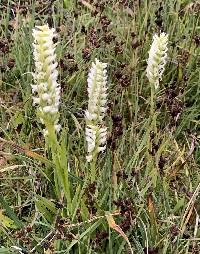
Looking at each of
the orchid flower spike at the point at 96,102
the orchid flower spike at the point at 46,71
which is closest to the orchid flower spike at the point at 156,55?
the orchid flower spike at the point at 96,102

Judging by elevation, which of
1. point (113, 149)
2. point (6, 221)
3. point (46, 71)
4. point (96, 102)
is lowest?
point (6, 221)

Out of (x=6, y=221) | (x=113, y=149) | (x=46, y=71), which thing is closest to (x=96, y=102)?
(x=46, y=71)

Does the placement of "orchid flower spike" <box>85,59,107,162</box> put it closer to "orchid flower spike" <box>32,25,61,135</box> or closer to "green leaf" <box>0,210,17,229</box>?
"orchid flower spike" <box>32,25,61,135</box>

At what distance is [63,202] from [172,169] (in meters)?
0.47

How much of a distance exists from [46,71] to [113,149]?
0.62 metres

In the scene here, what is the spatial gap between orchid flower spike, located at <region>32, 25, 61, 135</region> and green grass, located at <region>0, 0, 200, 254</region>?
0.19 m

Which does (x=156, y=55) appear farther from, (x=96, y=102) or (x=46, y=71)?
(x=46, y=71)

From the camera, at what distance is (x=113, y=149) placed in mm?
2152

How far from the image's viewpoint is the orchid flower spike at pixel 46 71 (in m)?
1.59

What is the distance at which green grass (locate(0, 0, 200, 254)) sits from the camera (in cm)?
201

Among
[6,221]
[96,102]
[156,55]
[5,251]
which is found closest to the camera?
[96,102]

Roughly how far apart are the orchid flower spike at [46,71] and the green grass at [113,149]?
187mm

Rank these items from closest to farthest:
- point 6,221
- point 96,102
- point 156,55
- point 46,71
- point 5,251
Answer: point 46,71, point 96,102, point 5,251, point 156,55, point 6,221

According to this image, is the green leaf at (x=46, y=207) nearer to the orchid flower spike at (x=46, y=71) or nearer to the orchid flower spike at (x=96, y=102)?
the orchid flower spike at (x=96, y=102)
